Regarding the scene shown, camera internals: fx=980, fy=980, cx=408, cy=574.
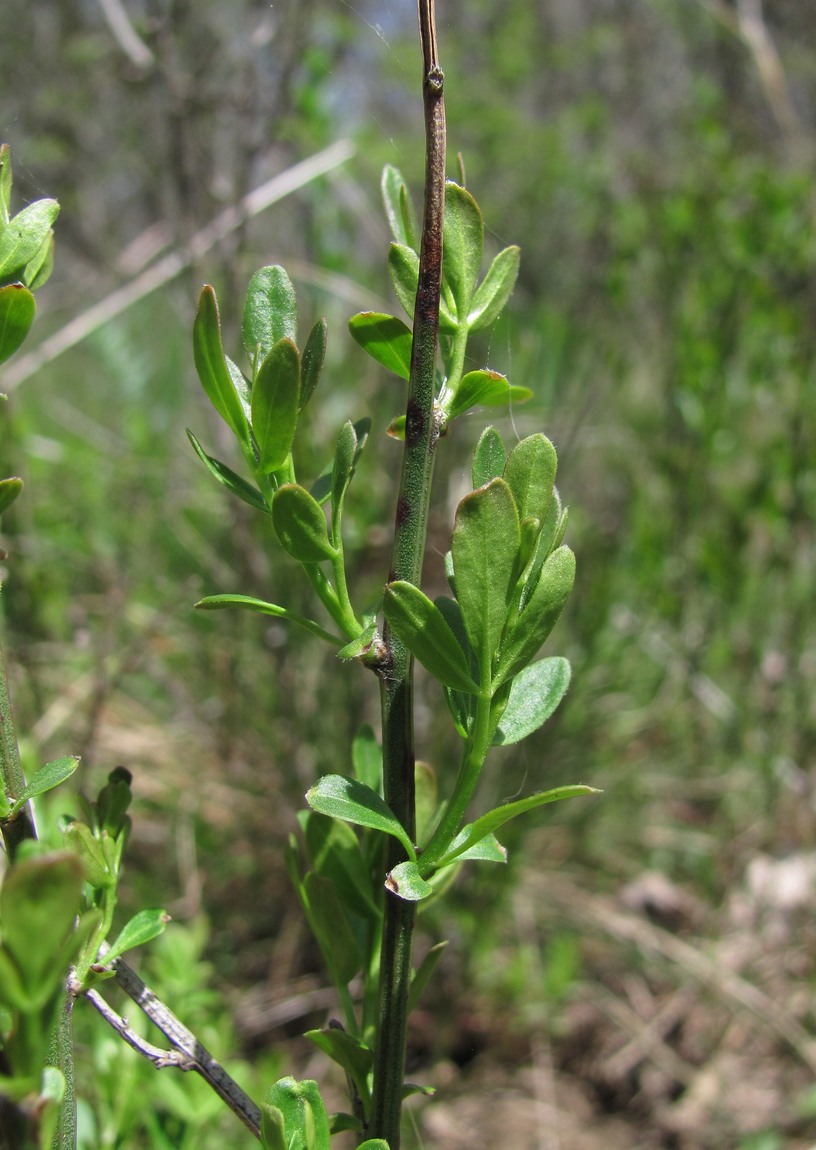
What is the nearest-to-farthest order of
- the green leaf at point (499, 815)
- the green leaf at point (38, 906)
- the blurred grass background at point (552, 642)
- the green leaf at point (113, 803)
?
1. the green leaf at point (38, 906)
2. the green leaf at point (499, 815)
3. the green leaf at point (113, 803)
4. the blurred grass background at point (552, 642)

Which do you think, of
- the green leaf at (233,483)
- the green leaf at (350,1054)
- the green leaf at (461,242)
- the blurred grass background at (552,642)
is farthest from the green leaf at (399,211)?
the blurred grass background at (552,642)

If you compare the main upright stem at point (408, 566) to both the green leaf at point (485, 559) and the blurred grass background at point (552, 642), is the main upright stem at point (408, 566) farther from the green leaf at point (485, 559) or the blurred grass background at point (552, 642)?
the blurred grass background at point (552, 642)

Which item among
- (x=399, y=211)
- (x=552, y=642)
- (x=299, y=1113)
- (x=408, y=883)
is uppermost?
(x=399, y=211)

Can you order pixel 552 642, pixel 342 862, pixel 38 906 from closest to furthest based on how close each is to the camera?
pixel 38 906 → pixel 342 862 → pixel 552 642

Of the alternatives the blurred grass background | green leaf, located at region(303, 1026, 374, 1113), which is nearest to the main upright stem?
green leaf, located at region(303, 1026, 374, 1113)

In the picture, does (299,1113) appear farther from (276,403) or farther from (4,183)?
(4,183)

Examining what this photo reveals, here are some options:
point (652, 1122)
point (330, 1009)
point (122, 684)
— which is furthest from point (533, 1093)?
point (122, 684)

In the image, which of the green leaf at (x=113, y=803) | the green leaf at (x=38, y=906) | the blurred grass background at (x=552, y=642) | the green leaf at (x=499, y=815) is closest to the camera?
the green leaf at (x=38, y=906)

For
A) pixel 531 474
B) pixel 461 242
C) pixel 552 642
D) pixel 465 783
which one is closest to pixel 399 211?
pixel 461 242
